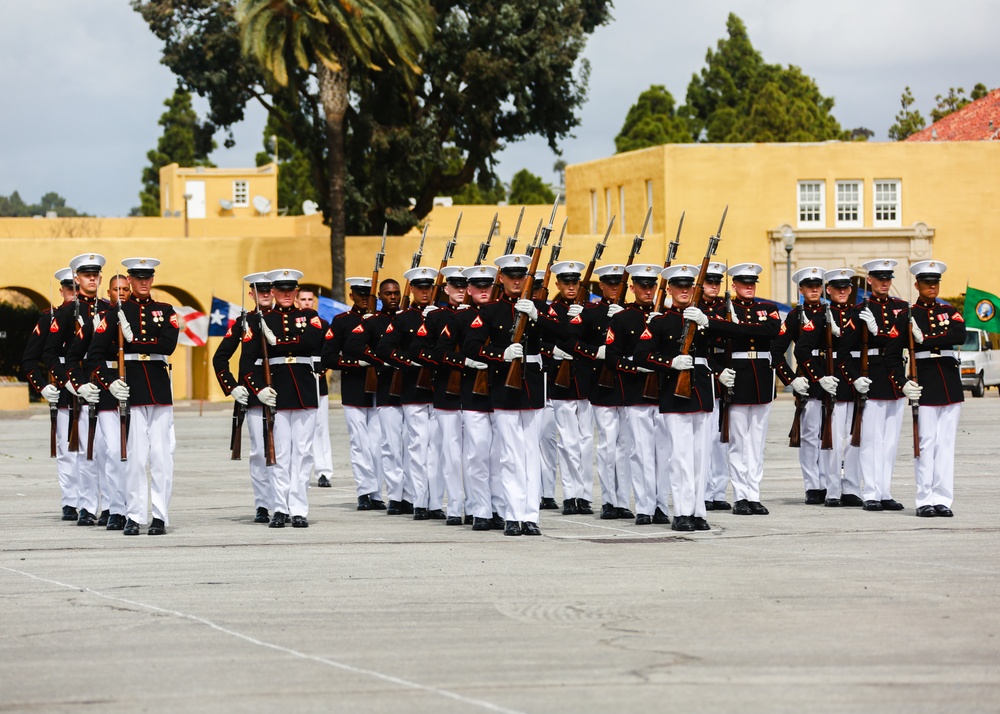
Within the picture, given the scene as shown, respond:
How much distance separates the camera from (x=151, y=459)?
1336cm

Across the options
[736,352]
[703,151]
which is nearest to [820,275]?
[736,352]

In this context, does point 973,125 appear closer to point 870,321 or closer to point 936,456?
point 870,321

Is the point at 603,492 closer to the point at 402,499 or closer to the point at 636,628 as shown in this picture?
the point at 402,499

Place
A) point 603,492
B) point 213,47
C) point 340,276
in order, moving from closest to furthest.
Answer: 1. point 603,492
2. point 340,276
3. point 213,47

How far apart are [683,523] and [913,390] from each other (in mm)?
2415

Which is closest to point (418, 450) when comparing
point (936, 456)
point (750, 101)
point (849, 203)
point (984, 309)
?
point (936, 456)

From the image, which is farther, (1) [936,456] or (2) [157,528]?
(1) [936,456]

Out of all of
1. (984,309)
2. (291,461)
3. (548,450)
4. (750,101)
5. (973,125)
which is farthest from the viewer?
(750,101)

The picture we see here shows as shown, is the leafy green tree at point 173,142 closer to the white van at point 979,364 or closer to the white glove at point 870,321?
the white van at point 979,364

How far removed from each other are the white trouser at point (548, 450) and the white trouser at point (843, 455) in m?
2.52

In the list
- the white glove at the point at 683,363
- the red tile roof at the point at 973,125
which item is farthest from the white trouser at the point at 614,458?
the red tile roof at the point at 973,125

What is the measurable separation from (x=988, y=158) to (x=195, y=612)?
138 feet

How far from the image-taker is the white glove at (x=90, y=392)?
13.3 m

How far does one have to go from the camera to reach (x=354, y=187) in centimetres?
4656
